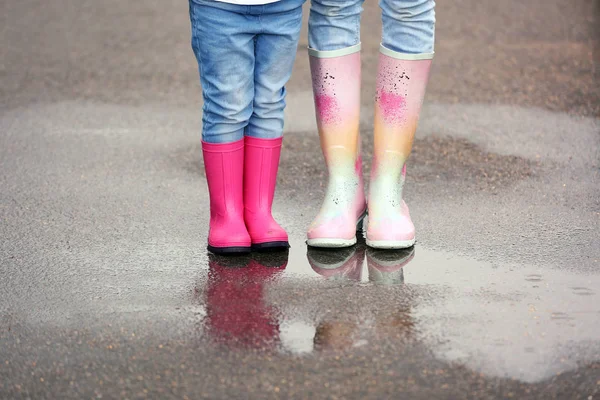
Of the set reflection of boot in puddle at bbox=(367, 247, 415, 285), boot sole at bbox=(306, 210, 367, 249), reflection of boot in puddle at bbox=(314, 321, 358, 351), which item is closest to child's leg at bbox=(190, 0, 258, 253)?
boot sole at bbox=(306, 210, 367, 249)

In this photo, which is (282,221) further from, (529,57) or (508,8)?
(508,8)

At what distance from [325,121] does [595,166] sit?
1.55 metres

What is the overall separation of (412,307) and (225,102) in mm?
900

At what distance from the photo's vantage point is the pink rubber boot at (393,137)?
329cm

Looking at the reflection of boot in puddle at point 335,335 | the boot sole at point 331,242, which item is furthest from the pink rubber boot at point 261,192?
the reflection of boot in puddle at point 335,335

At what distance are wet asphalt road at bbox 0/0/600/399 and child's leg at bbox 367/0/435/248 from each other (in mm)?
106

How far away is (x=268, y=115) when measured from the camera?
328 cm

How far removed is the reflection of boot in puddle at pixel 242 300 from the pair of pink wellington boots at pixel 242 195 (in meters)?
0.05

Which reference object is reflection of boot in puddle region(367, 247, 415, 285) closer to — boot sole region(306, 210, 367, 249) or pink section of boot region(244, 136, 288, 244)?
boot sole region(306, 210, 367, 249)

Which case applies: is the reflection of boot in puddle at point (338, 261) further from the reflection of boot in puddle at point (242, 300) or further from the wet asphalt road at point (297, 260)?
the reflection of boot in puddle at point (242, 300)

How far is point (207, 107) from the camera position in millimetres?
3188

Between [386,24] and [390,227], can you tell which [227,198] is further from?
[386,24]

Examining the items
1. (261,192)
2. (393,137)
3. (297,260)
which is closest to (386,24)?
(393,137)

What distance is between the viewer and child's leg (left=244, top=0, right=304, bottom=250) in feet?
10.2
